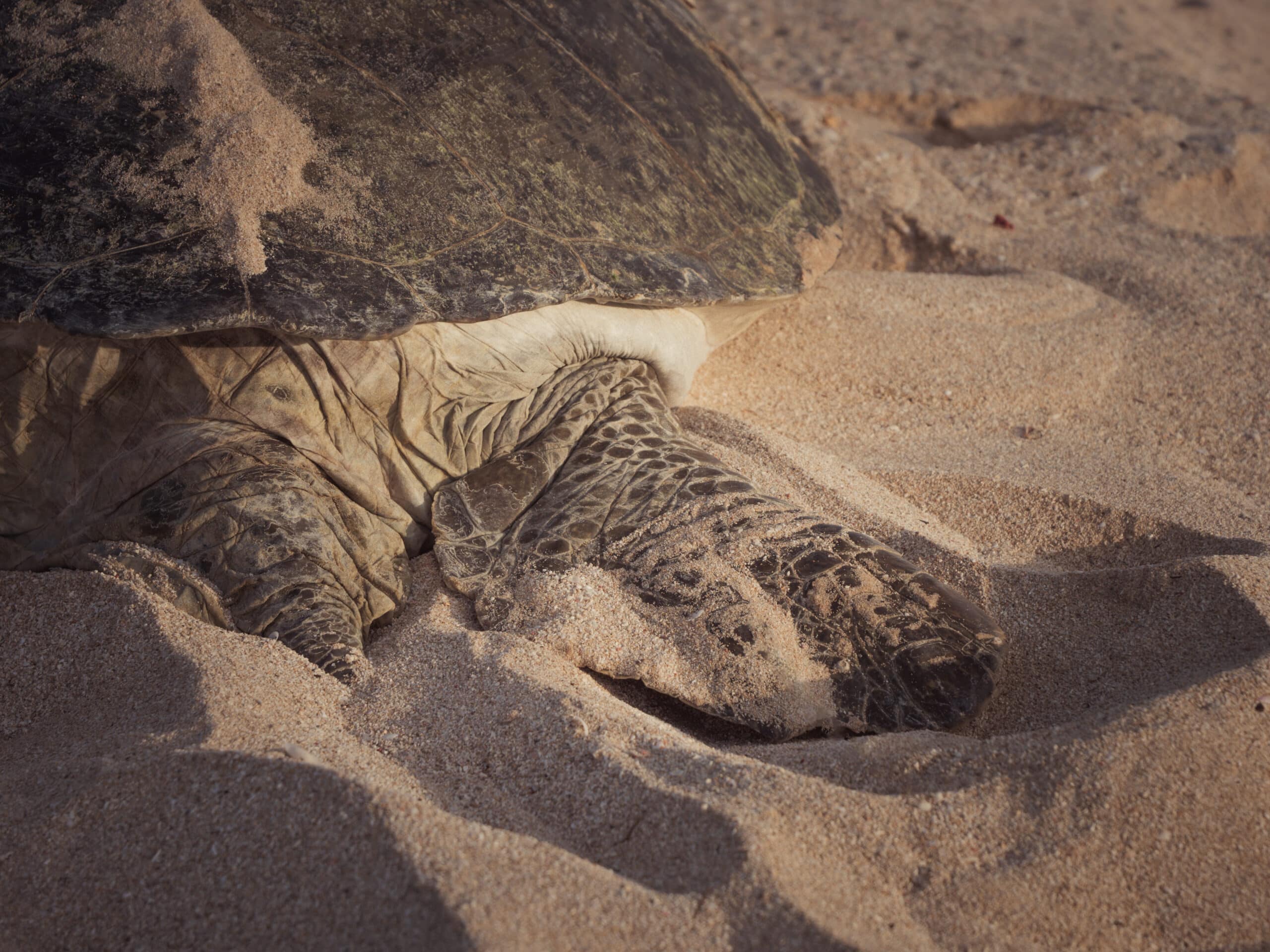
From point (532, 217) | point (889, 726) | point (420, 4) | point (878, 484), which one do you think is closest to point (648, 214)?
point (532, 217)

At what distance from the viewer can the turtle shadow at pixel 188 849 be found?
1.16m

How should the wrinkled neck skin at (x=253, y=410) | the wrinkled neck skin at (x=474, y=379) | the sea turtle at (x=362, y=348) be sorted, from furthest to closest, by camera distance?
the wrinkled neck skin at (x=474, y=379)
the wrinkled neck skin at (x=253, y=410)
the sea turtle at (x=362, y=348)

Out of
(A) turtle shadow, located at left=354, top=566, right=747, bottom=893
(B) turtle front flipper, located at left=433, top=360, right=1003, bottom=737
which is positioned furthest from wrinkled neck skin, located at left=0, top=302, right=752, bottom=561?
(A) turtle shadow, located at left=354, top=566, right=747, bottom=893

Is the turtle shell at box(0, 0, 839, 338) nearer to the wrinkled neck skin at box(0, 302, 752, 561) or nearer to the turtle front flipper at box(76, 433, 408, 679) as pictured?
the wrinkled neck skin at box(0, 302, 752, 561)

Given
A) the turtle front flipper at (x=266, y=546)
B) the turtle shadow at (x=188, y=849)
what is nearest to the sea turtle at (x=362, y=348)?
the turtle front flipper at (x=266, y=546)

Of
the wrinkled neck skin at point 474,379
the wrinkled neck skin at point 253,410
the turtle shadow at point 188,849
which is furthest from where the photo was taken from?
the wrinkled neck skin at point 474,379

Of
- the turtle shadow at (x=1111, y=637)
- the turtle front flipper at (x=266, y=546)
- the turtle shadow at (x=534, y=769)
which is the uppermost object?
the turtle shadow at (x=1111, y=637)

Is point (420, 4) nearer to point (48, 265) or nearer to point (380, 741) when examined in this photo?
point (48, 265)

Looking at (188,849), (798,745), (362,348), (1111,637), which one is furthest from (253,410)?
(1111,637)

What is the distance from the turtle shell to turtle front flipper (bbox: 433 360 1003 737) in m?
0.42

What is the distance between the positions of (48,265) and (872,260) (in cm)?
288

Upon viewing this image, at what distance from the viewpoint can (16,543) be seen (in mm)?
2037

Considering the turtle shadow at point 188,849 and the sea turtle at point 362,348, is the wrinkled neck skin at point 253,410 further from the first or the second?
the turtle shadow at point 188,849

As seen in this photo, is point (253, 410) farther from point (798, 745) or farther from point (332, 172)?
point (798, 745)
